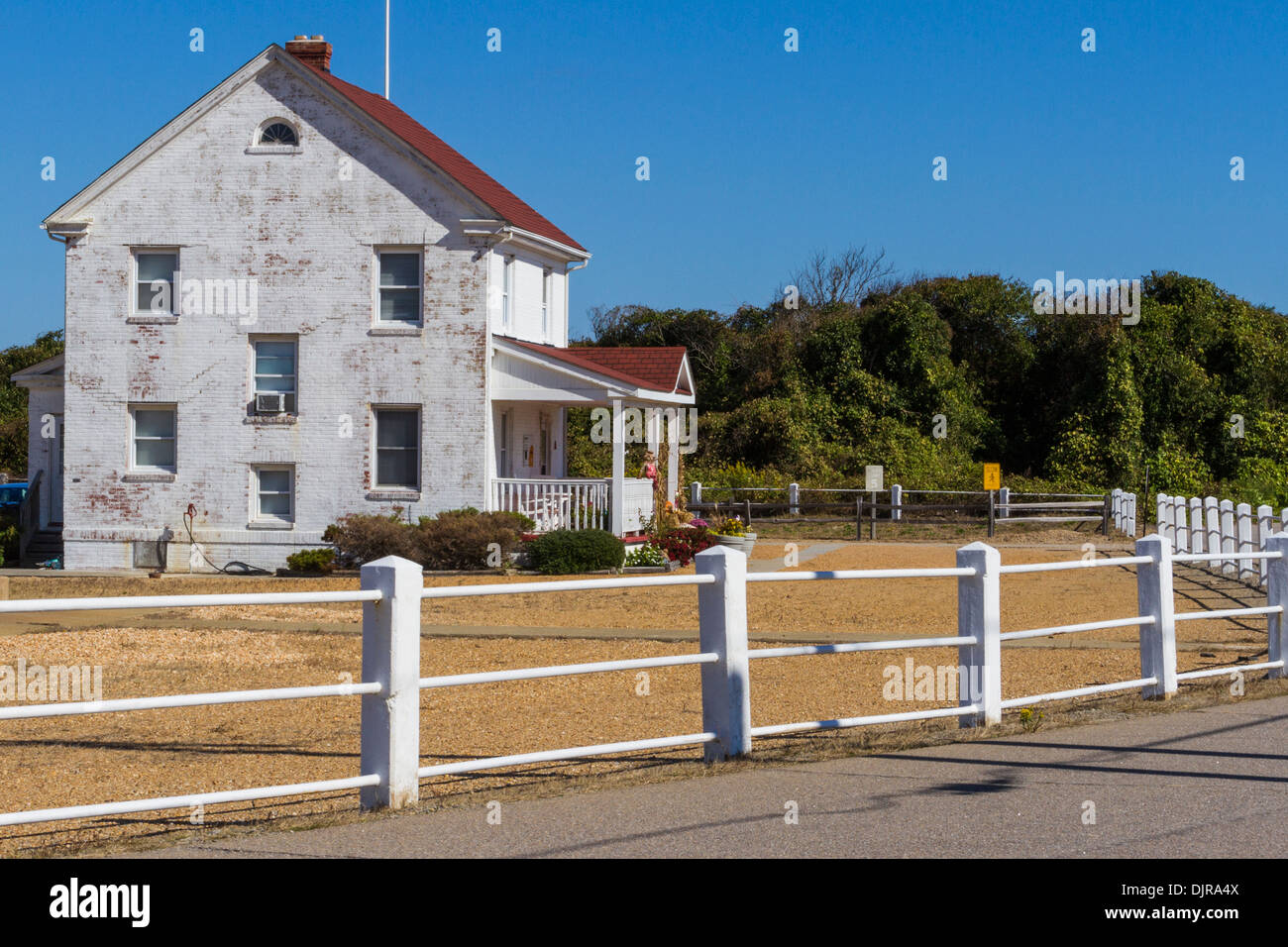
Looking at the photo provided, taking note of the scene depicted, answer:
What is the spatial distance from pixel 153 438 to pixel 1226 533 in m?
19.3

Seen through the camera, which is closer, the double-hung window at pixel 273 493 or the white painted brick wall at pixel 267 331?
the white painted brick wall at pixel 267 331

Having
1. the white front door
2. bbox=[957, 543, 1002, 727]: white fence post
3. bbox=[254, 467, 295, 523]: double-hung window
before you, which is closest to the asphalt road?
bbox=[957, 543, 1002, 727]: white fence post

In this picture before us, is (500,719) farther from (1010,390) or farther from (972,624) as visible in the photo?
(1010,390)

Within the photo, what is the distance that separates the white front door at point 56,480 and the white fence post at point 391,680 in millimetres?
24027

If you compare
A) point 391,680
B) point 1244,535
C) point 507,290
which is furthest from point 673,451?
point 391,680

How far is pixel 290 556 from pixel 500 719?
14833 millimetres

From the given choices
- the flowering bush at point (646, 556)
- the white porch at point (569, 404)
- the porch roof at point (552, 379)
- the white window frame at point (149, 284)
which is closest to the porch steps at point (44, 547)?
the white window frame at point (149, 284)

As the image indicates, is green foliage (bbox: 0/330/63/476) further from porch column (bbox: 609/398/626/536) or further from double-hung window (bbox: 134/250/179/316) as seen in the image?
porch column (bbox: 609/398/626/536)

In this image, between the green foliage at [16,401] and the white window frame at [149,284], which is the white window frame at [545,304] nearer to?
the white window frame at [149,284]

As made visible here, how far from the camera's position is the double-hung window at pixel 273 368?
26183mm

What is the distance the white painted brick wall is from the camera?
2559 cm

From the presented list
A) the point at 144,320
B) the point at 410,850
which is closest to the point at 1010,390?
the point at 144,320

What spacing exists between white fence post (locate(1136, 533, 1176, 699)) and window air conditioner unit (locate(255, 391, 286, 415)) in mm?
18969

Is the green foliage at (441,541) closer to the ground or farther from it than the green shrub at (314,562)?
farther from it
